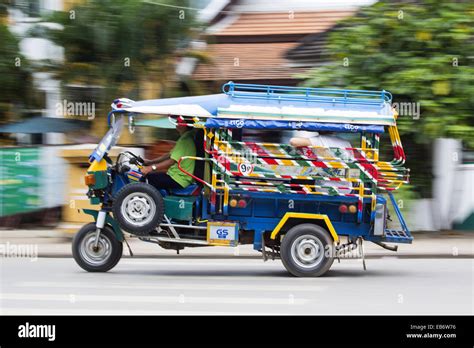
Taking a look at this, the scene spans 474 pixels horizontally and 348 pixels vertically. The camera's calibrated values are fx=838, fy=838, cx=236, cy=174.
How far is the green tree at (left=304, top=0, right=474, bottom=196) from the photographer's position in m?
15.5

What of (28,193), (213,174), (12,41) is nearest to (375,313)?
(213,174)

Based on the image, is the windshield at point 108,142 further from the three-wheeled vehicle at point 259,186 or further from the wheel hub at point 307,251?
the wheel hub at point 307,251

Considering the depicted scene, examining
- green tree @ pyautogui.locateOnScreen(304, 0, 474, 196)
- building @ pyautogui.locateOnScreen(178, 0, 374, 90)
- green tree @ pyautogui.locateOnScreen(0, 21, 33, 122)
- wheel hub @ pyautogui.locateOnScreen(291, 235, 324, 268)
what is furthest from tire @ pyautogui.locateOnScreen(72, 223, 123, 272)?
building @ pyautogui.locateOnScreen(178, 0, 374, 90)

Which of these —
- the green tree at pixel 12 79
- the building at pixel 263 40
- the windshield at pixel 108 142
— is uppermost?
the building at pixel 263 40

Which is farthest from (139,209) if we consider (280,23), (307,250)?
(280,23)

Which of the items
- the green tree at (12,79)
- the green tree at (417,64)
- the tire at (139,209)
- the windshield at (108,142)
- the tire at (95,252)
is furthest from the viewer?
the green tree at (12,79)

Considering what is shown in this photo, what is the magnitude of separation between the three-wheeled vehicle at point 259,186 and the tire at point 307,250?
0.04 feet

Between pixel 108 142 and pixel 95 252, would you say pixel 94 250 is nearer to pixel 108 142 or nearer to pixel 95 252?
pixel 95 252

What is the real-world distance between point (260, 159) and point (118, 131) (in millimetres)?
1996

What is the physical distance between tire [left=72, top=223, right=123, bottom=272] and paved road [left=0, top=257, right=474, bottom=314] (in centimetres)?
15

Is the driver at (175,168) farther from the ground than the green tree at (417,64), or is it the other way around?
the green tree at (417,64)

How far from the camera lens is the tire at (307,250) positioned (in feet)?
36.4

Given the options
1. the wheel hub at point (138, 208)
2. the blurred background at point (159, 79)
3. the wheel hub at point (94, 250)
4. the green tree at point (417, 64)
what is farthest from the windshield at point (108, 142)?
the green tree at point (417, 64)

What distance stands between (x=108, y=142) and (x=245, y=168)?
1879mm
